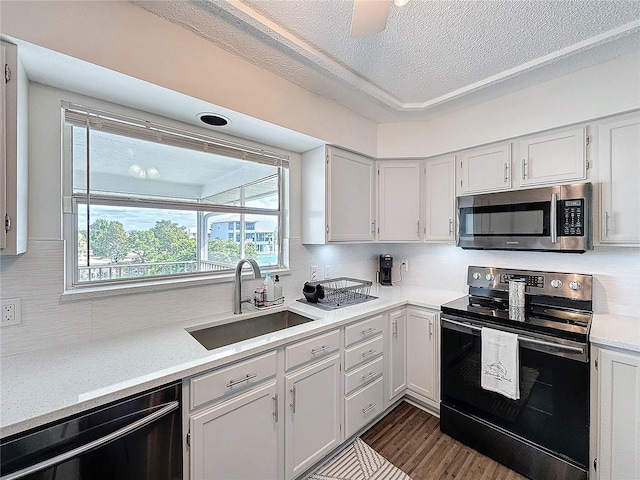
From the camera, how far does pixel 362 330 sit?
1979mm

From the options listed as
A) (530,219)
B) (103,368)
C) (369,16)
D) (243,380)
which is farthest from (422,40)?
(103,368)

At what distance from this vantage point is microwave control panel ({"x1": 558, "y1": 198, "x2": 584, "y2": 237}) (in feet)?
5.84

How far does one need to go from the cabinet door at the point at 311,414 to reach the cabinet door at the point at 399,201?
1.33m

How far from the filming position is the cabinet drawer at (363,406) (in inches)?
74.7

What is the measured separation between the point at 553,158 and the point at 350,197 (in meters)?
1.46

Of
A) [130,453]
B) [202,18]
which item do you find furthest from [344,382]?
[202,18]

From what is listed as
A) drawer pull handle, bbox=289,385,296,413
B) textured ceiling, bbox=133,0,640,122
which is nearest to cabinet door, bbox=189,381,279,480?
drawer pull handle, bbox=289,385,296,413

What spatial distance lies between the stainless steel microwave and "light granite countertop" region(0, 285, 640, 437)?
57cm

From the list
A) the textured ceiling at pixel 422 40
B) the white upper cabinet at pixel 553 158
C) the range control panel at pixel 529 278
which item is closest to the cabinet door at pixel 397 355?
the range control panel at pixel 529 278

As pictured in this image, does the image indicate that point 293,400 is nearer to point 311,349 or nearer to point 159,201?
point 311,349

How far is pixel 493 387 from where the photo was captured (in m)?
1.78

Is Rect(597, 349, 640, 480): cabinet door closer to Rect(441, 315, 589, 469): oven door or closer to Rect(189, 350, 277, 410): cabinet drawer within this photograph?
Rect(441, 315, 589, 469): oven door

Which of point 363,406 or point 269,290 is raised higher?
point 269,290

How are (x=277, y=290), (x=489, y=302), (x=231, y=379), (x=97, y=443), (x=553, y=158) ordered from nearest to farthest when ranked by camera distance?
(x=97, y=443) < (x=231, y=379) < (x=553, y=158) < (x=277, y=290) < (x=489, y=302)
